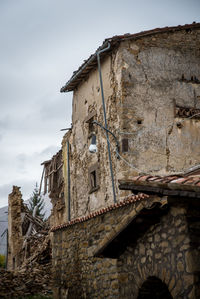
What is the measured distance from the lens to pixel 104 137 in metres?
16.2

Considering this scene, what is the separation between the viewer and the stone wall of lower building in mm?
6379

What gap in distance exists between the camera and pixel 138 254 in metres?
7.51

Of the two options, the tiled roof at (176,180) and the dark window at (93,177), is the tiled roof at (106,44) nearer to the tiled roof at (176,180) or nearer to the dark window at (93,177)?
the dark window at (93,177)

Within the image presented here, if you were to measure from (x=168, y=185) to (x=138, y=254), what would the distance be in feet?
6.89

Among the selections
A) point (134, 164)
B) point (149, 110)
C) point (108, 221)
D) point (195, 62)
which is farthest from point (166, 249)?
point (195, 62)

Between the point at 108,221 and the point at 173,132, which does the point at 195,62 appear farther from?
the point at 108,221

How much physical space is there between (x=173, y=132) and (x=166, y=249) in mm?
9370

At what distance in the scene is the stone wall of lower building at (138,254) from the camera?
20.9 ft

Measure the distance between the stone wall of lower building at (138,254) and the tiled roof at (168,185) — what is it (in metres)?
0.57

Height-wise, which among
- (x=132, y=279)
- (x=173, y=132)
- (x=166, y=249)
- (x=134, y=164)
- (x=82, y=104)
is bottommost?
(x=132, y=279)

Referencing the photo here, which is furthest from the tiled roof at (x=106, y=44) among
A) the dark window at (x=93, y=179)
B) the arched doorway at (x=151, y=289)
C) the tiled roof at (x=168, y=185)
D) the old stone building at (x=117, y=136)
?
the arched doorway at (x=151, y=289)

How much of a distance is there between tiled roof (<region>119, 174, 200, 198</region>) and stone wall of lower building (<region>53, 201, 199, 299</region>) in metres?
0.57

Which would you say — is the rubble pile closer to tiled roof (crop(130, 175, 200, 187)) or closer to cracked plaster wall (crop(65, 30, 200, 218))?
cracked plaster wall (crop(65, 30, 200, 218))

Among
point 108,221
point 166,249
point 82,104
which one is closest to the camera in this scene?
point 166,249
